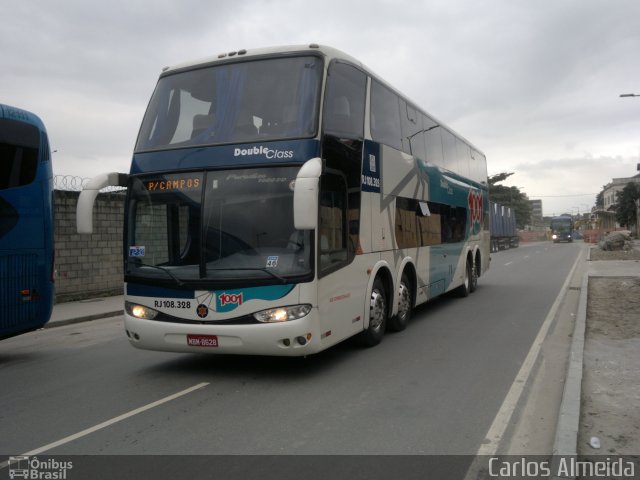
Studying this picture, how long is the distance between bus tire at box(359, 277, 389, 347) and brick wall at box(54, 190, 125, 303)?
9.41m

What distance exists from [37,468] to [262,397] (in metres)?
2.25

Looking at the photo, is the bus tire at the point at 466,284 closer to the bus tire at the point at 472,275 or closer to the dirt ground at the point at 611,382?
the bus tire at the point at 472,275

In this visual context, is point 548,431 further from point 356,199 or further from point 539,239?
point 539,239

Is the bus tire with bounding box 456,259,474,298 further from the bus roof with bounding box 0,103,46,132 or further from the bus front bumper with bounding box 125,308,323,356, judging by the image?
the bus roof with bounding box 0,103,46,132

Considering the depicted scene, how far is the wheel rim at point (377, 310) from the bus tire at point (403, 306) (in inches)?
31.9

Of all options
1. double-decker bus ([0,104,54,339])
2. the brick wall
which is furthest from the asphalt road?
the brick wall

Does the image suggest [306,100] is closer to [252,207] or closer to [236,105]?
[236,105]

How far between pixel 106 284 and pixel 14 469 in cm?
1197

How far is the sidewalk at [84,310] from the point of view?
459 inches

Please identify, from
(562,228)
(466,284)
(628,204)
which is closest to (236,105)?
(466,284)

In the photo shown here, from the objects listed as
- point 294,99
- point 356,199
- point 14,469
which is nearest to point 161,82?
point 294,99

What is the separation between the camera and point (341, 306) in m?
6.82

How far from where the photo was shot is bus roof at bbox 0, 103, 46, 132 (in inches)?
293

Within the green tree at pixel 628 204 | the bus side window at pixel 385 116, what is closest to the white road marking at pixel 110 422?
the bus side window at pixel 385 116
